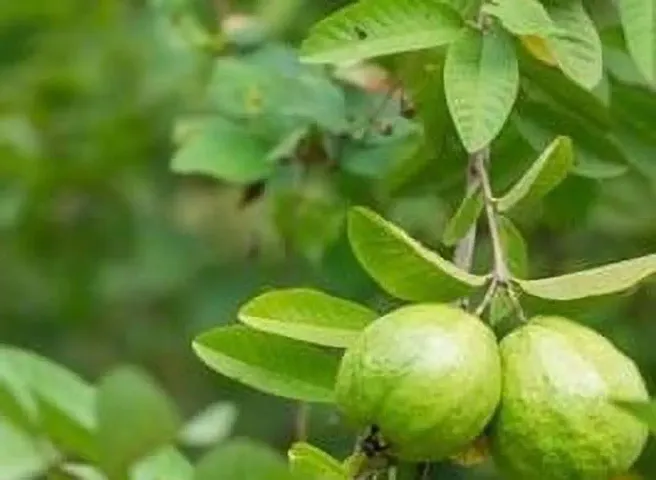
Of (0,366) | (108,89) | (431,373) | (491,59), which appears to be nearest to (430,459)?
(431,373)

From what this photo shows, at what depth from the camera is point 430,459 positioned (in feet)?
3.76

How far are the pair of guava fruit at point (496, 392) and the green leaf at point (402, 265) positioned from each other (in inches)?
1.4

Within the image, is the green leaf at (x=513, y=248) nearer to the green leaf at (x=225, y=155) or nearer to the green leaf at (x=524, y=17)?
the green leaf at (x=524, y=17)

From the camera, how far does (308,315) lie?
3.96ft

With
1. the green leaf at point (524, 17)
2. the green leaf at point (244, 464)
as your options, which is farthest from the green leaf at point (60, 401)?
the green leaf at point (524, 17)

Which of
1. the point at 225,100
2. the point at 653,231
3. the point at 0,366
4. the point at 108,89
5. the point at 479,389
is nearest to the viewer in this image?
the point at 479,389

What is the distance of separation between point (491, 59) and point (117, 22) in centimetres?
155

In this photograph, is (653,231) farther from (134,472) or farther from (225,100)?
(134,472)

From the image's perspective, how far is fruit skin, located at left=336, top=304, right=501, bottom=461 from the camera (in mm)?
1105

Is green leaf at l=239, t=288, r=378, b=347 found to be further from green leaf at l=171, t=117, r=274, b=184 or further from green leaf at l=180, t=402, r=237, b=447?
green leaf at l=171, t=117, r=274, b=184

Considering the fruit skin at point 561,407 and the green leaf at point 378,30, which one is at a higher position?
the green leaf at point 378,30

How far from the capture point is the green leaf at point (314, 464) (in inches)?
46.0

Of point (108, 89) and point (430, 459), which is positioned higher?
point (430, 459)

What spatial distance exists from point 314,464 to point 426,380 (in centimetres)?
9
